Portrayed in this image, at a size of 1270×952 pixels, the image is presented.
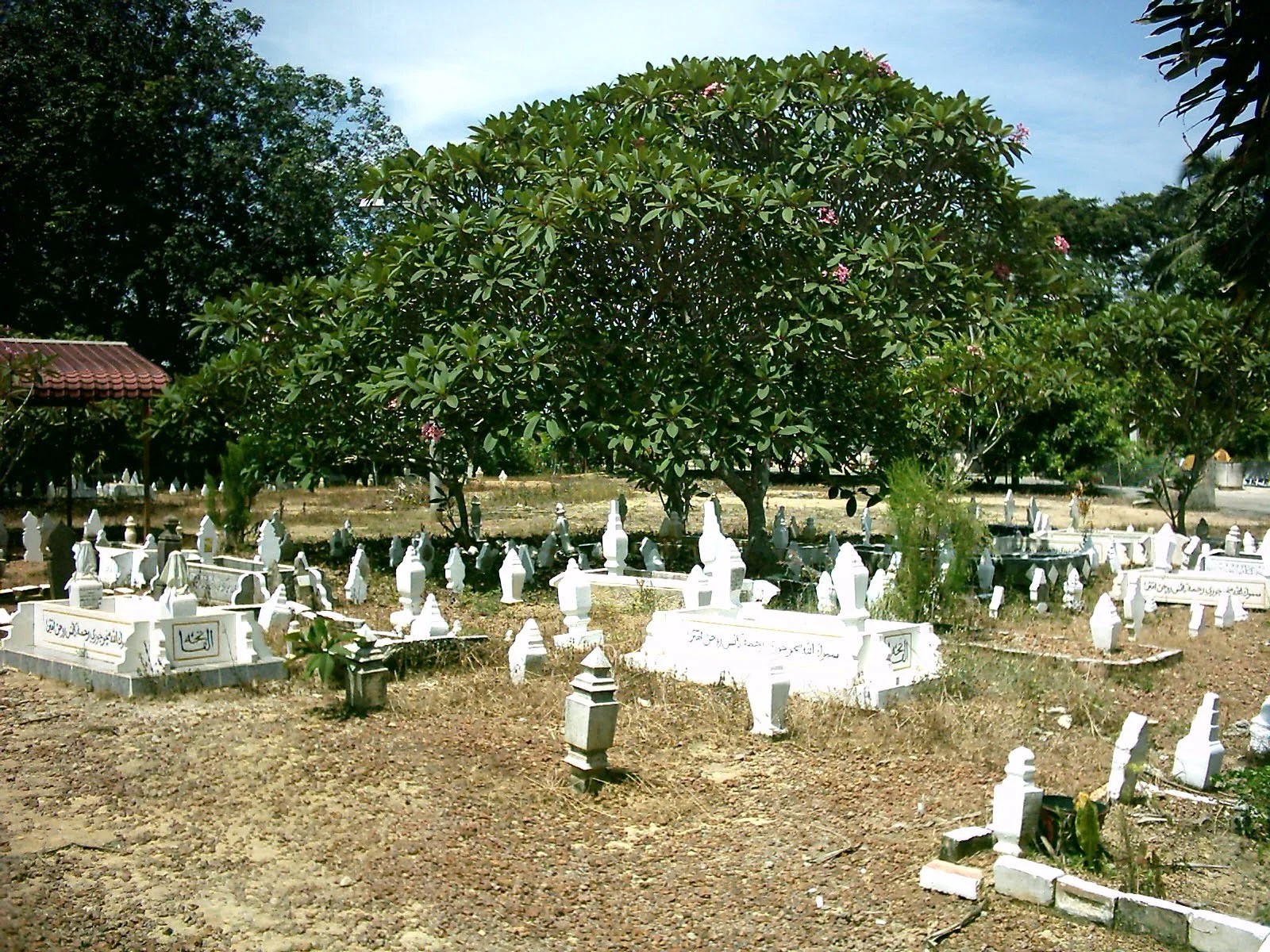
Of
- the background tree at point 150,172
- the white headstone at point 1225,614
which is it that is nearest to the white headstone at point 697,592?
the white headstone at point 1225,614

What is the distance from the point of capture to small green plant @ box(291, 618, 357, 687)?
9.84 meters

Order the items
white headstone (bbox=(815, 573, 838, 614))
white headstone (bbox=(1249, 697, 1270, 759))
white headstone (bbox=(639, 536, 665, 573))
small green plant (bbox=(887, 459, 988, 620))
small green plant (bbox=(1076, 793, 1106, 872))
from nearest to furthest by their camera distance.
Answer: small green plant (bbox=(1076, 793, 1106, 872)) < white headstone (bbox=(1249, 697, 1270, 759)) < small green plant (bbox=(887, 459, 988, 620)) < white headstone (bbox=(815, 573, 838, 614)) < white headstone (bbox=(639, 536, 665, 573))

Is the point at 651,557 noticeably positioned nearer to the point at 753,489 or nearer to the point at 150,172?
the point at 753,489

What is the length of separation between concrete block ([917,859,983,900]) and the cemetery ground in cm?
9

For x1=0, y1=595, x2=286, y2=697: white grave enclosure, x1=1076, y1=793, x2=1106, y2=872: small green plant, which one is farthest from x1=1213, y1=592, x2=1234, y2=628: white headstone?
x1=0, y1=595, x2=286, y2=697: white grave enclosure

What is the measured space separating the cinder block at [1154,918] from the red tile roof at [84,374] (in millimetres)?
15884

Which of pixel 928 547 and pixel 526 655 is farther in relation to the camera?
pixel 928 547

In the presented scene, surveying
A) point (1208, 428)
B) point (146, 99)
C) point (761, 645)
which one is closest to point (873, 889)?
point (761, 645)

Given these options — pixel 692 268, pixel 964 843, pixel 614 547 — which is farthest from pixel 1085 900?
pixel 692 268

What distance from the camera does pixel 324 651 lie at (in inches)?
390

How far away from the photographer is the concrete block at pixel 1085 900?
585cm

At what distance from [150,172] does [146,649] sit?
23.9 metres

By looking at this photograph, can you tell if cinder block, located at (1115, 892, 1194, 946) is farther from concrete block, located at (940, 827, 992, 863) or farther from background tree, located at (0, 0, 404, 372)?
background tree, located at (0, 0, 404, 372)

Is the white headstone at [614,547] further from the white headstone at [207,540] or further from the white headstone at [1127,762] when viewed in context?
the white headstone at [1127,762]
